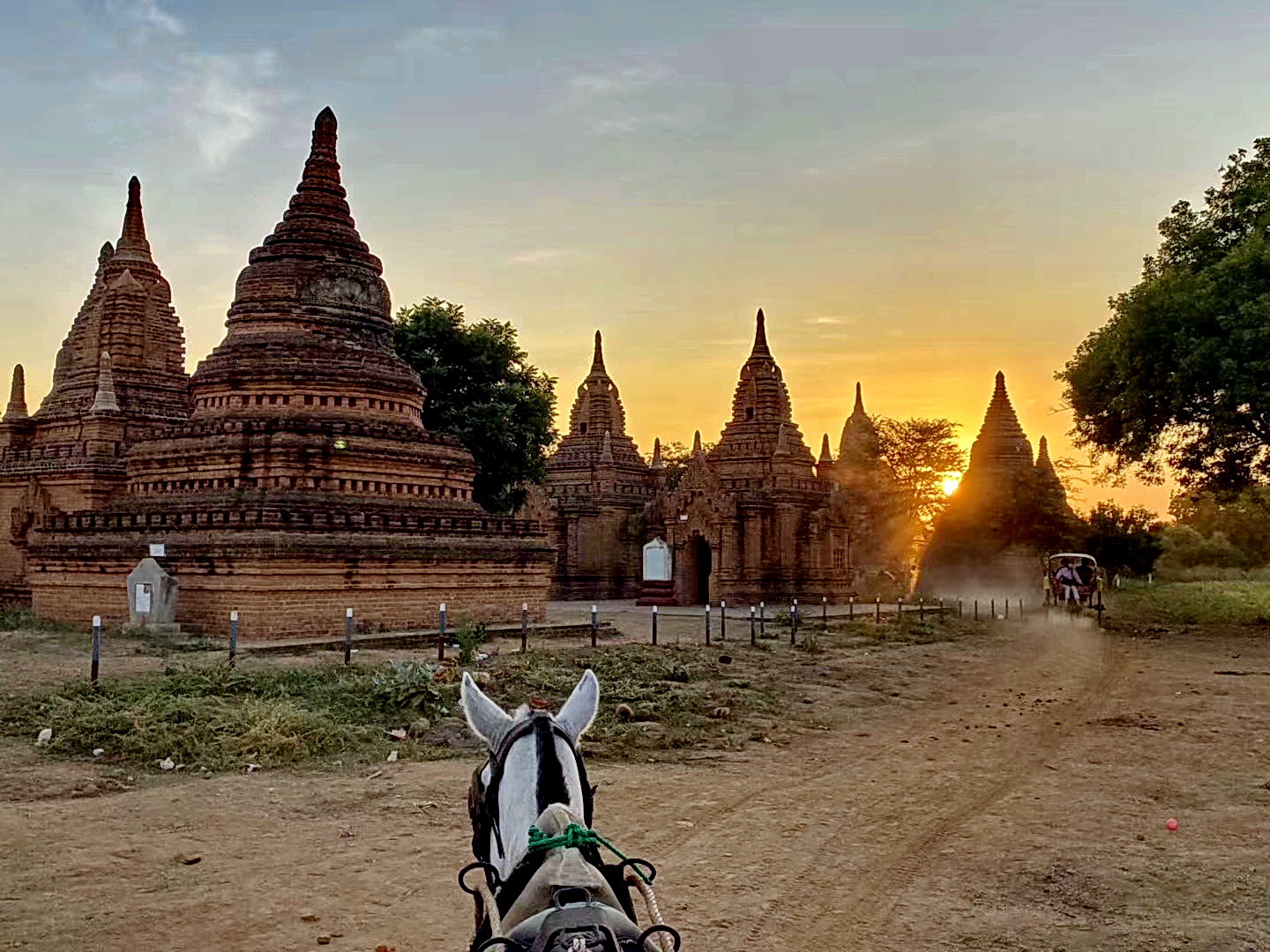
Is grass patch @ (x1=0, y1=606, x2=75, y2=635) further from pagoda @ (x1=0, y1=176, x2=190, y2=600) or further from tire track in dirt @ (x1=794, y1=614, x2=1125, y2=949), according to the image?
tire track in dirt @ (x1=794, y1=614, x2=1125, y2=949)

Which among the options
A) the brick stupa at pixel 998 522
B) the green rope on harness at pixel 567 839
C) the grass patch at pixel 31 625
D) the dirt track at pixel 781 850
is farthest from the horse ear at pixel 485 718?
the brick stupa at pixel 998 522

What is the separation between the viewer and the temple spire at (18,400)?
1217 inches

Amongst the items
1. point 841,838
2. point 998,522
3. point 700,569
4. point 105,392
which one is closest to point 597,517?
point 700,569

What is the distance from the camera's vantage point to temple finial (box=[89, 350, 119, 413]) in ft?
93.1

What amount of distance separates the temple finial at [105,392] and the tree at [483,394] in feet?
28.3

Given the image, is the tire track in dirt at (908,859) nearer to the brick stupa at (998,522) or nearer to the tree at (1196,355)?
the tree at (1196,355)

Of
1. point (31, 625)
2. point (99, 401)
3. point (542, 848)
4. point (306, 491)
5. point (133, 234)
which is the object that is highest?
point (133, 234)

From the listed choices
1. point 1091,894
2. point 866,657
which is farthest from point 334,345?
point 1091,894

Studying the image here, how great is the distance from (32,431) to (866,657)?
24.4m

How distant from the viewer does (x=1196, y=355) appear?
23984 millimetres

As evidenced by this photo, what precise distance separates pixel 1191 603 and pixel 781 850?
1453 inches

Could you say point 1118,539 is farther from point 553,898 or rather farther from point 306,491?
point 553,898

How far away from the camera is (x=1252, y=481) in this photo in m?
28.8

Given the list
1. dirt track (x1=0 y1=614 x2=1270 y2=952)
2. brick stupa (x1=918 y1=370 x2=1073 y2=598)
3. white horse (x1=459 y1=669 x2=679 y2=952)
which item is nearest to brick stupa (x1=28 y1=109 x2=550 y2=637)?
dirt track (x1=0 y1=614 x2=1270 y2=952)
